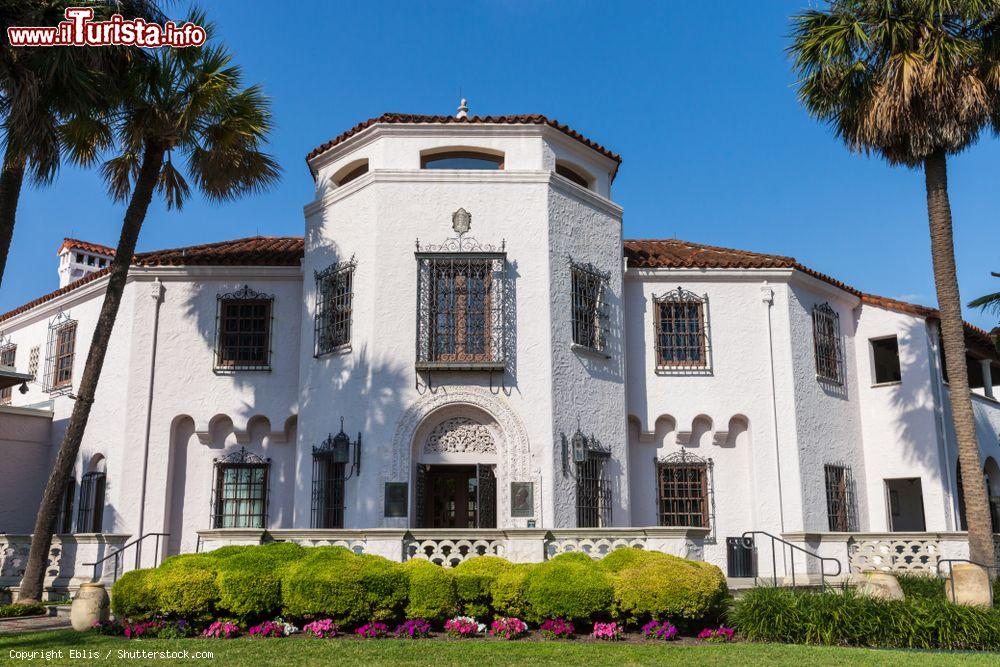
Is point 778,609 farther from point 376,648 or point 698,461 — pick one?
point 698,461

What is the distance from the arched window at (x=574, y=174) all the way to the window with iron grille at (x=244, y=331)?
7124mm

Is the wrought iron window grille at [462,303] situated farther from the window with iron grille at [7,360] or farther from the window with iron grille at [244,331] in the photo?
the window with iron grille at [7,360]

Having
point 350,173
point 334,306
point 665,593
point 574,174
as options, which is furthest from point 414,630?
point 574,174

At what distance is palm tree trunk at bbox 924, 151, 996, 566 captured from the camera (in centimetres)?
1572

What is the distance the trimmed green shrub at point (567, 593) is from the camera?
11.9 m

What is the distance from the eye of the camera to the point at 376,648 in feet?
35.5

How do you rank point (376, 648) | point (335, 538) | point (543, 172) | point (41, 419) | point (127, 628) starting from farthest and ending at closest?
point (41, 419) < point (543, 172) < point (335, 538) < point (127, 628) < point (376, 648)

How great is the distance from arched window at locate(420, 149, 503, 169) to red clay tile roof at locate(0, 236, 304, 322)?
3.96m

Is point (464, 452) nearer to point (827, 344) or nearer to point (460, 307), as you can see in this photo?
point (460, 307)

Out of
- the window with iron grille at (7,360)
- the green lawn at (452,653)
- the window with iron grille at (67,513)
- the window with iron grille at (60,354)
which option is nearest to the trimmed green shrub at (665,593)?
the green lawn at (452,653)

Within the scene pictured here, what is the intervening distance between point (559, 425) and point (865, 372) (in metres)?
9.26

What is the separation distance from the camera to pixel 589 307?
18.6 m

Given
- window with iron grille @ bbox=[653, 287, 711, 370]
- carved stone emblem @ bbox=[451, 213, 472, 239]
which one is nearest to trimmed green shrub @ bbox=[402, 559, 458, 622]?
carved stone emblem @ bbox=[451, 213, 472, 239]

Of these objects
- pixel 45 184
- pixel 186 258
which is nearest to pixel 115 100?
pixel 45 184
